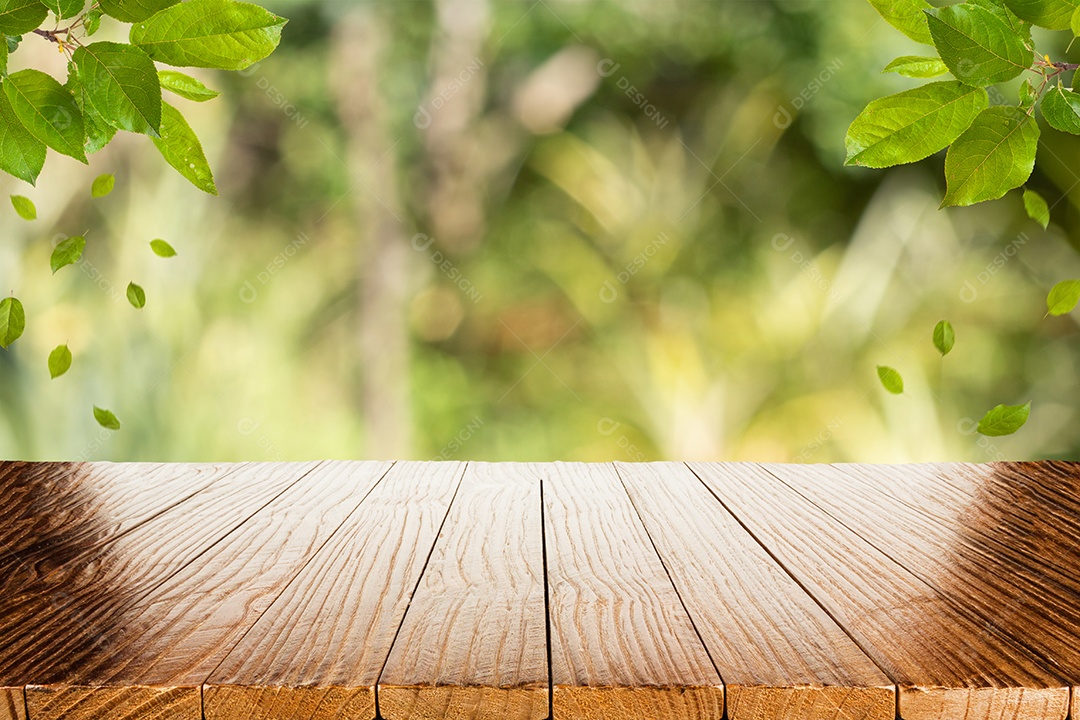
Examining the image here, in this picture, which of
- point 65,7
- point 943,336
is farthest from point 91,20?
Answer: point 943,336

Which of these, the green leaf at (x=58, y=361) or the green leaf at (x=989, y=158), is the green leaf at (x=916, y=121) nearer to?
the green leaf at (x=989, y=158)

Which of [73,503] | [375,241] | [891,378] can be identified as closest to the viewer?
[73,503]

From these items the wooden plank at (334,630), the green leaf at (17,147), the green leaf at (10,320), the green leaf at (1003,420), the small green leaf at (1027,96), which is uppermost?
the green leaf at (17,147)

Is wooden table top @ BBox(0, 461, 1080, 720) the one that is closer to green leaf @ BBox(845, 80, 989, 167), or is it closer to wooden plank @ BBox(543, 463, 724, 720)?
wooden plank @ BBox(543, 463, 724, 720)

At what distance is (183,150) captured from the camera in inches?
25.3

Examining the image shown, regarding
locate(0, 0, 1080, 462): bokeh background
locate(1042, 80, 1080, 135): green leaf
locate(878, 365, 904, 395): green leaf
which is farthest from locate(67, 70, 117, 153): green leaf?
locate(0, 0, 1080, 462): bokeh background

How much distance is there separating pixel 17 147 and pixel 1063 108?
0.60m

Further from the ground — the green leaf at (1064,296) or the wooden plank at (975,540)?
the green leaf at (1064,296)

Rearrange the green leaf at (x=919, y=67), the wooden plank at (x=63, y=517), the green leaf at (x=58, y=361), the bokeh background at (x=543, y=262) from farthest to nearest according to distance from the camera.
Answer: the bokeh background at (x=543, y=262) → the green leaf at (x=58, y=361) → the wooden plank at (x=63, y=517) → the green leaf at (x=919, y=67)

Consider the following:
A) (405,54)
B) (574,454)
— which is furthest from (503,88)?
(574,454)

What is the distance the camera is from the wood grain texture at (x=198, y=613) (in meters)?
0.61

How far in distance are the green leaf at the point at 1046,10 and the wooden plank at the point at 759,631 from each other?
39 cm

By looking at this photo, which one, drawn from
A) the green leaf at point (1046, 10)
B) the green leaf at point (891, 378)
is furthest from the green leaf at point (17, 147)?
the green leaf at point (891, 378)

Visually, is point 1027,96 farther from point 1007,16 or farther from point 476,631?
point 476,631
